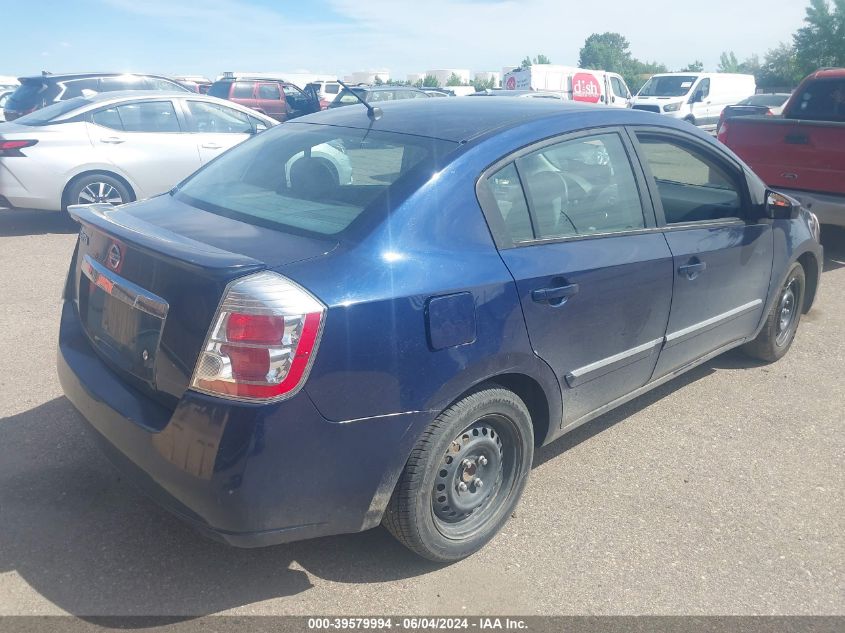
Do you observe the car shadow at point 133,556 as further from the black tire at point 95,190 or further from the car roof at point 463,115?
the black tire at point 95,190

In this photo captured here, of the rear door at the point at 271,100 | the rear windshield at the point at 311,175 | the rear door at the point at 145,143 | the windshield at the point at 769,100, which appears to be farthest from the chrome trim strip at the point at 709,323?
the windshield at the point at 769,100

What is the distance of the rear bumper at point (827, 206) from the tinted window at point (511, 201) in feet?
16.4

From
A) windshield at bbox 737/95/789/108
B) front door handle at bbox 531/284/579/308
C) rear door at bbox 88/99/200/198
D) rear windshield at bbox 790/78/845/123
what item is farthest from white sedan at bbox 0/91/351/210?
windshield at bbox 737/95/789/108

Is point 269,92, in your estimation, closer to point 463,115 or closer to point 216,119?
point 216,119

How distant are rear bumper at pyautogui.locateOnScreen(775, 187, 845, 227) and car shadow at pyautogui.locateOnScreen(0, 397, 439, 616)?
589 cm

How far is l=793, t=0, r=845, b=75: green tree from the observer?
39906 millimetres

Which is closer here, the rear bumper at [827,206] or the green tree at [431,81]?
the rear bumper at [827,206]

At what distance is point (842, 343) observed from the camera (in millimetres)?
5383

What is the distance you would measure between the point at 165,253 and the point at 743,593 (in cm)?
243

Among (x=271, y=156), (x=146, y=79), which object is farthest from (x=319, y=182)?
(x=146, y=79)

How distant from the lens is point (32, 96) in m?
13.1

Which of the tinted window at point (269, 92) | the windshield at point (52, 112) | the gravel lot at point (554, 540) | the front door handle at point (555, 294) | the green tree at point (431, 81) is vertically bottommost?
the green tree at point (431, 81)

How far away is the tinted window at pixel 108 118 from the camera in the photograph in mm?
8586

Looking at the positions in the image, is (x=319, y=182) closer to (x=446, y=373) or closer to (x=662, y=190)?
(x=446, y=373)
